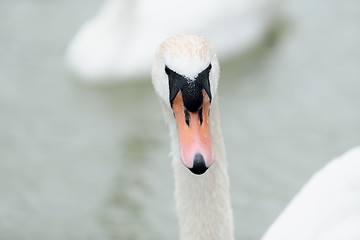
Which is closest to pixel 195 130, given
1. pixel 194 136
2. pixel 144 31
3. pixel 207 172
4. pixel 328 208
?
pixel 194 136

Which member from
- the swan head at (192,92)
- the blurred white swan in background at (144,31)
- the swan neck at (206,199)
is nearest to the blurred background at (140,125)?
the blurred white swan in background at (144,31)

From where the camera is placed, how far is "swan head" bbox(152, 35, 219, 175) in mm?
2770

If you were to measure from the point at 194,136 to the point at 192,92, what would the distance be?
123mm

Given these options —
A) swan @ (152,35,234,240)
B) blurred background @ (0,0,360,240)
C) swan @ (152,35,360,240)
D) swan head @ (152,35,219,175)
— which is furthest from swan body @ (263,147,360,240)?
blurred background @ (0,0,360,240)

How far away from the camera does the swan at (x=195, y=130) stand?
2.81 meters

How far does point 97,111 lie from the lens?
584cm

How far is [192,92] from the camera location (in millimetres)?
2816

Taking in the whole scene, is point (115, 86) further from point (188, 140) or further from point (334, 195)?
point (188, 140)

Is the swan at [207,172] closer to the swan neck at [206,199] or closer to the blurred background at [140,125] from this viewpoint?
the swan neck at [206,199]

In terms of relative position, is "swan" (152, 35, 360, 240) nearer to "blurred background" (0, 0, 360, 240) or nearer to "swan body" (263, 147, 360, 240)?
"swan body" (263, 147, 360, 240)

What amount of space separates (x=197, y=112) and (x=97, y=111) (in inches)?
119

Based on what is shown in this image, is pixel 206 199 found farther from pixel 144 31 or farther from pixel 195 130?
pixel 144 31

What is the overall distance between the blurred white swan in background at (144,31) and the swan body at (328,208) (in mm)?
2685

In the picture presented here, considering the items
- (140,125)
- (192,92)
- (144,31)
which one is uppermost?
(144,31)
